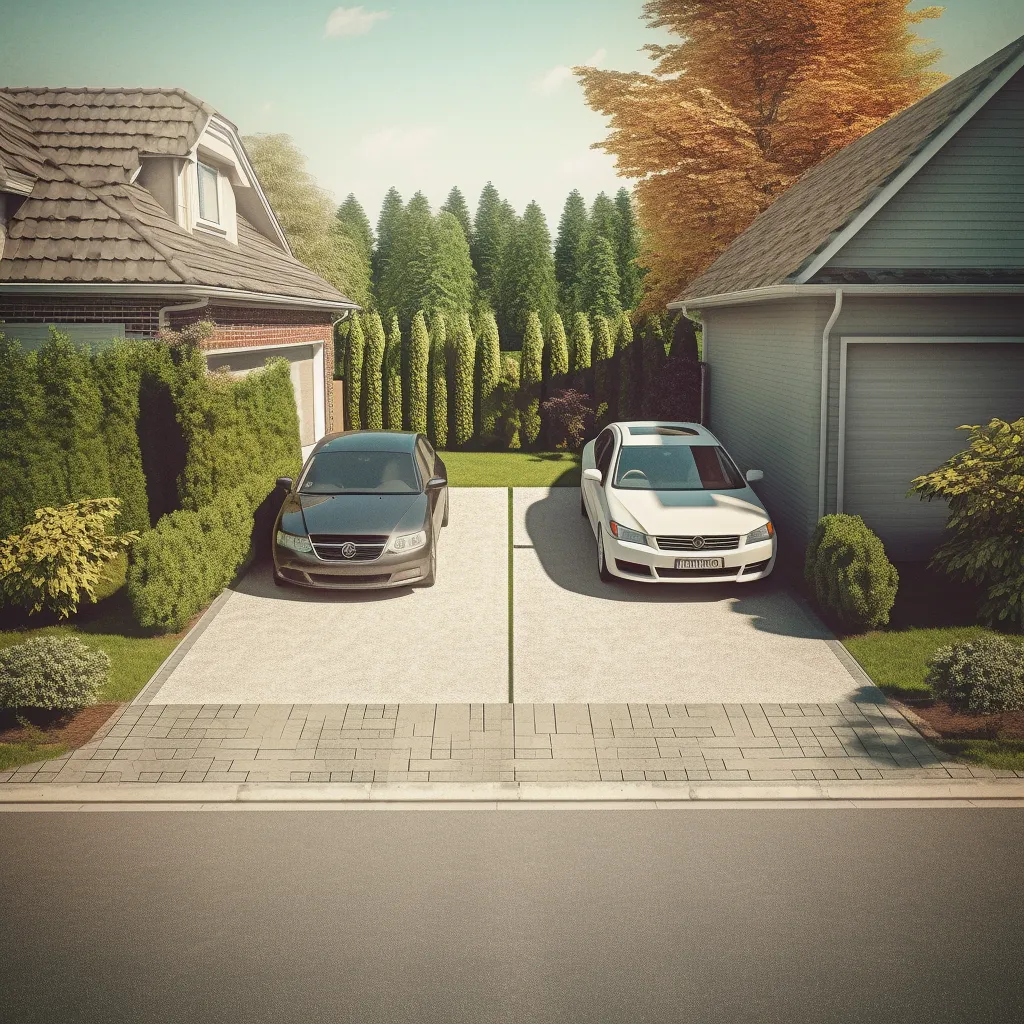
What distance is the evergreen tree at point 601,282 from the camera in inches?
3093

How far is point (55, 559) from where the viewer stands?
10000 millimetres

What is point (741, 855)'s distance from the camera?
5965 millimetres

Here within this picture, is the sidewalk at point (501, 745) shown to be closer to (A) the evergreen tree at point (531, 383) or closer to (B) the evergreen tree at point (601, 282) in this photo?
(A) the evergreen tree at point (531, 383)

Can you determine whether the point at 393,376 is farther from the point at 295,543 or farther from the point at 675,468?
the point at 295,543

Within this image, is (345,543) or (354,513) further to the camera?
(354,513)

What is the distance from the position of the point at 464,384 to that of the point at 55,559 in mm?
Answer: 13577

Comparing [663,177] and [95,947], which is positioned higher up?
[663,177]

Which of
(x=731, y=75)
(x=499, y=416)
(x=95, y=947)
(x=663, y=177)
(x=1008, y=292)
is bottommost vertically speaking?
(x=95, y=947)

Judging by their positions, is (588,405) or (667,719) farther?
(588,405)

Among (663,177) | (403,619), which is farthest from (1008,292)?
(663,177)

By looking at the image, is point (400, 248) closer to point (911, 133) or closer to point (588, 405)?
point (588, 405)

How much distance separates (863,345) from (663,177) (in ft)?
51.6

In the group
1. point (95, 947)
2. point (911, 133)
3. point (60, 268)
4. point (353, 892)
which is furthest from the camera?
point (911, 133)

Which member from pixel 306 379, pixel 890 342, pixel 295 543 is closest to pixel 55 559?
pixel 295 543
